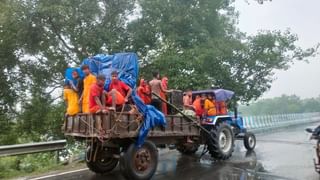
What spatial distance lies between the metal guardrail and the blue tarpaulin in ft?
9.25

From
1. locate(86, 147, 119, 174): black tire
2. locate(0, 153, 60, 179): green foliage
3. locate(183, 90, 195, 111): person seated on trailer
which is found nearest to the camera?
locate(86, 147, 119, 174): black tire

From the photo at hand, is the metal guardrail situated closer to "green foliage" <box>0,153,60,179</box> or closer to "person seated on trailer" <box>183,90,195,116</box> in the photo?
"green foliage" <box>0,153,60,179</box>

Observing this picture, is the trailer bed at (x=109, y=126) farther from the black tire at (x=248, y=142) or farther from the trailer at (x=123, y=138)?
the black tire at (x=248, y=142)

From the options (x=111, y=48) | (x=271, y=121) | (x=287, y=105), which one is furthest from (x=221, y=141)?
(x=287, y=105)

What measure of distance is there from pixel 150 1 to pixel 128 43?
2644 mm

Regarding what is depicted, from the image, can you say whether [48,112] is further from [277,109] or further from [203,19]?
[277,109]

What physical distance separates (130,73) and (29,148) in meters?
3.64

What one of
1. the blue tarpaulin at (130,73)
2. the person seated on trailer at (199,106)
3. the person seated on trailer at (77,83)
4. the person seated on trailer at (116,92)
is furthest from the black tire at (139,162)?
the person seated on trailer at (199,106)

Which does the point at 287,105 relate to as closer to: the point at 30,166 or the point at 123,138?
the point at 30,166

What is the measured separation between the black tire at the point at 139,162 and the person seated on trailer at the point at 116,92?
1000 millimetres

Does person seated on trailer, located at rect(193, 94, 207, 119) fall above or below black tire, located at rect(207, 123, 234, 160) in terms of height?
above

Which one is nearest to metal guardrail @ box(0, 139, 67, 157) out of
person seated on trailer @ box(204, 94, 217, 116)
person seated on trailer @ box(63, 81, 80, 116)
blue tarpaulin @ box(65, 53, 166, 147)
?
person seated on trailer @ box(63, 81, 80, 116)

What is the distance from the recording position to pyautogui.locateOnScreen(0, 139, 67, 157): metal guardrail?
956 centimetres

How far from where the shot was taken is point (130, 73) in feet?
30.0
